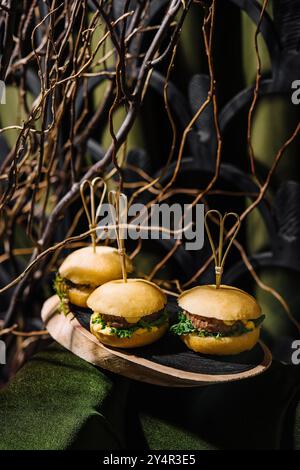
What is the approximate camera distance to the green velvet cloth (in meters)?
1.00

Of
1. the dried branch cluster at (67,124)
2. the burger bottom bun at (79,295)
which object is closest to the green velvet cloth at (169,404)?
the burger bottom bun at (79,295)

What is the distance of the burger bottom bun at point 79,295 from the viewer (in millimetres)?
1117

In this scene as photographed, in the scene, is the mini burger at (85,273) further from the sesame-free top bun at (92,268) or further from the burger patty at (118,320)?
the burger patty at (118,320)

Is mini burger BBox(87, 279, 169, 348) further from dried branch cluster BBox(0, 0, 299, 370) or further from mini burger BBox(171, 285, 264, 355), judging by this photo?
dried branch cluster BBox(0, 0, 299, 370)

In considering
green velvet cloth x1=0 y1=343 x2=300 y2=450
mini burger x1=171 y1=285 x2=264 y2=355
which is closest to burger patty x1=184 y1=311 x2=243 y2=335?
mini burger x1=171 y1=285 x2=264 y2=355

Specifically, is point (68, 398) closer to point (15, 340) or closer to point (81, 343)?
point (81, 343)

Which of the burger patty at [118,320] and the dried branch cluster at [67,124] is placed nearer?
the burger patty at [118,320]

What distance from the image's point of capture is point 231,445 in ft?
3.47

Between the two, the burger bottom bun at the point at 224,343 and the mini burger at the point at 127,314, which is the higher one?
the mini burger at the point at 127,314

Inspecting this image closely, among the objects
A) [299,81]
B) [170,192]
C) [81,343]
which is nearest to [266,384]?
[81,343]

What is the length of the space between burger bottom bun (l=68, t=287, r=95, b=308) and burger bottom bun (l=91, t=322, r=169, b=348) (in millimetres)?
114

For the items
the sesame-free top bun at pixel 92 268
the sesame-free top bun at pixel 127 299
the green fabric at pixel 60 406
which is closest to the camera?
the green fabric at pixel 60 406

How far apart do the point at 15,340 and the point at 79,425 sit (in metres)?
0.70

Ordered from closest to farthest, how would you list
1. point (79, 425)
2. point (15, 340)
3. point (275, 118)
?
point (79, 425), point (275, 118), point (15, 340)
